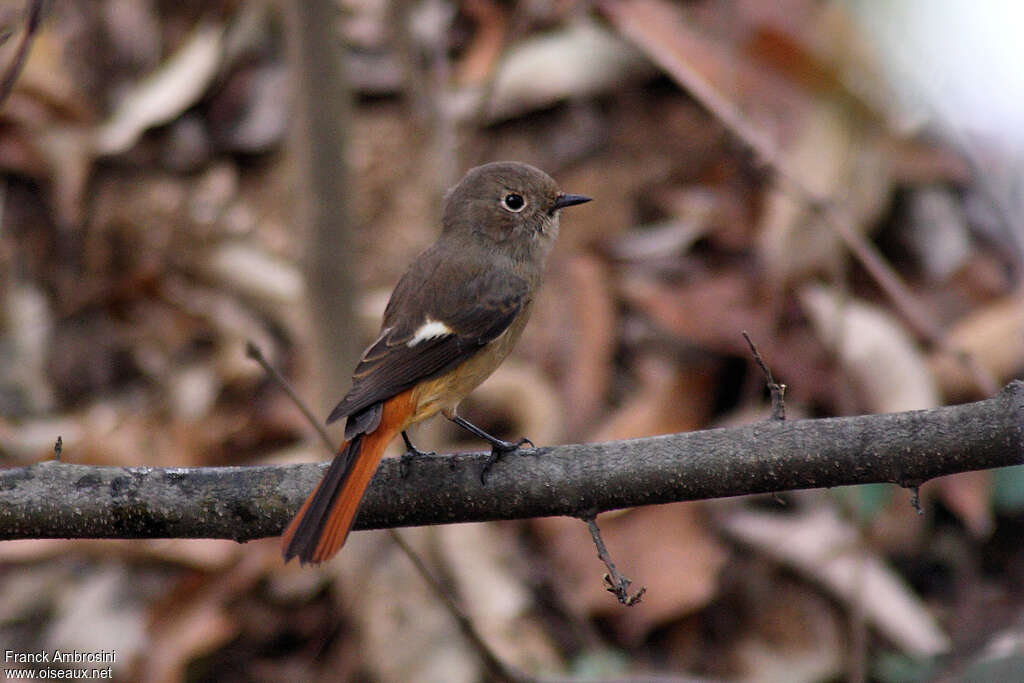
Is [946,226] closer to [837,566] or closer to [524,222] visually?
[837,566]

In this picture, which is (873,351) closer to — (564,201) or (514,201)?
(564,201)

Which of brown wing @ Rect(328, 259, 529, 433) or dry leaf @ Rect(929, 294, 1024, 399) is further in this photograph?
dry leaf @ Rect(929, 294, 1024, 399)

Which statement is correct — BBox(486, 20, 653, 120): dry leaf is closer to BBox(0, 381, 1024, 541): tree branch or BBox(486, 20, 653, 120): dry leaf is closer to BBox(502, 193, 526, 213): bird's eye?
BBox(502, 193, 526, 213): bird's eye

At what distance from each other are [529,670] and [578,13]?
340 centimetres

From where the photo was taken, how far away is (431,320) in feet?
9.59

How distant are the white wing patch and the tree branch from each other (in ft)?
1.36

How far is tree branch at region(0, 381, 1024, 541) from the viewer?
2.11 metres

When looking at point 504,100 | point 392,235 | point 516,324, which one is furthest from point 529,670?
point 504,100

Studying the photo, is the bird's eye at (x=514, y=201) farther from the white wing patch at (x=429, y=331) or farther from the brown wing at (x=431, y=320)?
the white wing patch at (x=429, y=331)

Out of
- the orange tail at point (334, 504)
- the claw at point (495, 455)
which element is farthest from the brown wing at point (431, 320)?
the claw at point (495, 455)

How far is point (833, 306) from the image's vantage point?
4.59 metres

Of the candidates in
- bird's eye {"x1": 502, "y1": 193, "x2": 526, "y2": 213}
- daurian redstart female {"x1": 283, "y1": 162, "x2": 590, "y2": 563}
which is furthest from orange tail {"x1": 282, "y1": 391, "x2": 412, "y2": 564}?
bird's eye {"x1": 502, "y1": 193, "x2": 526, "y2": 213}

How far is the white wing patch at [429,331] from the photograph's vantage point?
2.84 meters

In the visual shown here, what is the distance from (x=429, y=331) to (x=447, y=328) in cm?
5
